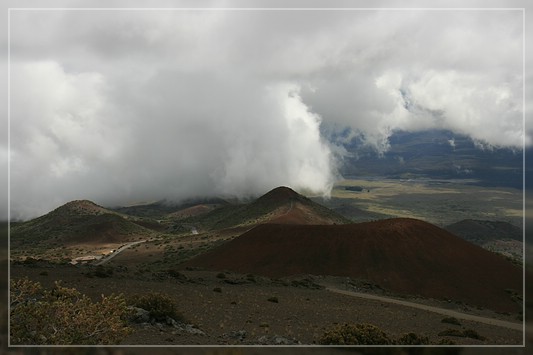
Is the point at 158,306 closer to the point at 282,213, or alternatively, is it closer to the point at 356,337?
the point at 356,337

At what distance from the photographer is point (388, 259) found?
58.4 meters

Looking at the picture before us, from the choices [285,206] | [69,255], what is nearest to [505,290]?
[285,206]

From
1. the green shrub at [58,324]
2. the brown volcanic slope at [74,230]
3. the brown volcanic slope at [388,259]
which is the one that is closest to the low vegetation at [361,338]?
the green shrub at [58,324]

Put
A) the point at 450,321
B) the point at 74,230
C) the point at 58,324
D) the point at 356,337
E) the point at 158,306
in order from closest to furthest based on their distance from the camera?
1. the point at 58,324
2. the point at 356,337
3. the point at 158,306
4. the point at 450,321
5. the point at 74,230

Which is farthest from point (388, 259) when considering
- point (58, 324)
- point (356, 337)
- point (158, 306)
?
point (58, 324)

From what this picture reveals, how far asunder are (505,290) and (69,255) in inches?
3638

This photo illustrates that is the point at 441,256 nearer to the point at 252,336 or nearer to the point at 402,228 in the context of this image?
the point at 402,228

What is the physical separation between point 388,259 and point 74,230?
12515cm

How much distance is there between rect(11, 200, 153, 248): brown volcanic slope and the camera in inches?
5030

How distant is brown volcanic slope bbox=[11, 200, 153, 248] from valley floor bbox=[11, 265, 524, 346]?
317ft

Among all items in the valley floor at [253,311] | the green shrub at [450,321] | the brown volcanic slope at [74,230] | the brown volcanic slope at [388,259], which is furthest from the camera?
the brown volcanic slope at [74,230]

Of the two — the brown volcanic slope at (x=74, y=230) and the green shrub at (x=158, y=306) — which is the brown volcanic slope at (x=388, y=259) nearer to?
the green shrub at (x=158, y=306)

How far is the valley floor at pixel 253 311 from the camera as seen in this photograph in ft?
57.1

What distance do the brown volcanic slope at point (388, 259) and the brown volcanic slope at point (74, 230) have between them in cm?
7039
